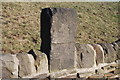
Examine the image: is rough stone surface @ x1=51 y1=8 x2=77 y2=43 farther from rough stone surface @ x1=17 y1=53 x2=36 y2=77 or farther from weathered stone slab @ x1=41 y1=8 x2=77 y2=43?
rough stone surface @ x1=17 y1=53 x2=36 y2=77

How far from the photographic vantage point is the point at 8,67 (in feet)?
10.5

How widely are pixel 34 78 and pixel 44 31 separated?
0.73 metres

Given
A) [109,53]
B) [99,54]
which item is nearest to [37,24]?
[109,53]

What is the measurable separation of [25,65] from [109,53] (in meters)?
1.70

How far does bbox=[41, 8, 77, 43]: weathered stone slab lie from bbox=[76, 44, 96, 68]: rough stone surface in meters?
0.28

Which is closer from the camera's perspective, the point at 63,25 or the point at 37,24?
the point at 63,25

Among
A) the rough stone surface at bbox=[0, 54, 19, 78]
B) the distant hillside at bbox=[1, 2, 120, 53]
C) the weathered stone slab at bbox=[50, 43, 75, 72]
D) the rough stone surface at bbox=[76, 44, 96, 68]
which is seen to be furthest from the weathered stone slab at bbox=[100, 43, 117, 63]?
the distant hillside at bbox=[1, 2, 120, 53]

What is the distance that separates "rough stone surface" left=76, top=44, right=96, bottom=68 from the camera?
12.8 ft

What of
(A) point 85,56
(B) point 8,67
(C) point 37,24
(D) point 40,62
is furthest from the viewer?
(C) point 37,24

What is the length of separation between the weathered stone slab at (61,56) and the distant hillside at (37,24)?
3.52 m

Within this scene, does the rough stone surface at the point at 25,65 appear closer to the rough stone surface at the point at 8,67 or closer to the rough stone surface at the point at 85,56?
the rough stone surface at the point at 8,67

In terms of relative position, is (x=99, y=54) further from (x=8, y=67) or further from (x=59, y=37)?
(x=8, y=67)

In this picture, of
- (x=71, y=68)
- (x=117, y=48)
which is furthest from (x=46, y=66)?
(x=117, y=48)

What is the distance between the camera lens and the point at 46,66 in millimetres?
3557
